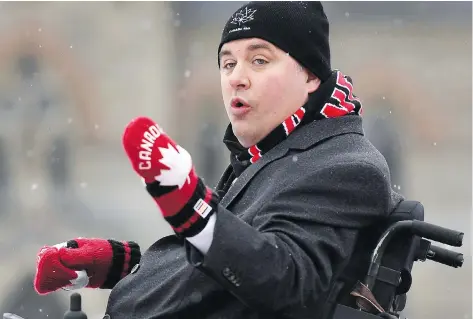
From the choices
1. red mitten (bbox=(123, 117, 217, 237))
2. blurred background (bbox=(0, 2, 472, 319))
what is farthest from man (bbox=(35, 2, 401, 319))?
blurred background (bbox=(0, 2, 472, 319))

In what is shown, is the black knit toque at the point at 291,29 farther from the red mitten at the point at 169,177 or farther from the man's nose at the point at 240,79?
the red mitten at the point at 169,177

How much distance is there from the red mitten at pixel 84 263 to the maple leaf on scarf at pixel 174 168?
37.2 inches

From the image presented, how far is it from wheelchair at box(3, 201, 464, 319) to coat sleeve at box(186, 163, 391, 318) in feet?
0.25

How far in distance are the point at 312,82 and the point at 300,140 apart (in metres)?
0.23

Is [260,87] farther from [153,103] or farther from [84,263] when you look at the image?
[153,103]

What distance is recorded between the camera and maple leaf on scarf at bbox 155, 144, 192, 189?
6.89 ft

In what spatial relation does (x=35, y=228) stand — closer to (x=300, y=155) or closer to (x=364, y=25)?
(x=364, y=25)

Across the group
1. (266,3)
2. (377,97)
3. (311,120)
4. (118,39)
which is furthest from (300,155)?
(118,39)

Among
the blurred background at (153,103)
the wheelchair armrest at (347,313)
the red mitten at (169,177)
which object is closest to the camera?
the red mitten at (169,177)

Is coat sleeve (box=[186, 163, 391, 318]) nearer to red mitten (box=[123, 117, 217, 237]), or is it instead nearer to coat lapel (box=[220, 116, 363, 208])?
red mitten (box=[123, 117, 217, 237])

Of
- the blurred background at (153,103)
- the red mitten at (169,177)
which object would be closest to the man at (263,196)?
the red mitten at (169,177)

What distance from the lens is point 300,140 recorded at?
2643 millimetres

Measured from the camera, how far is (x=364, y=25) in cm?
786

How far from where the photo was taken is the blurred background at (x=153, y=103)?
25.5ft
